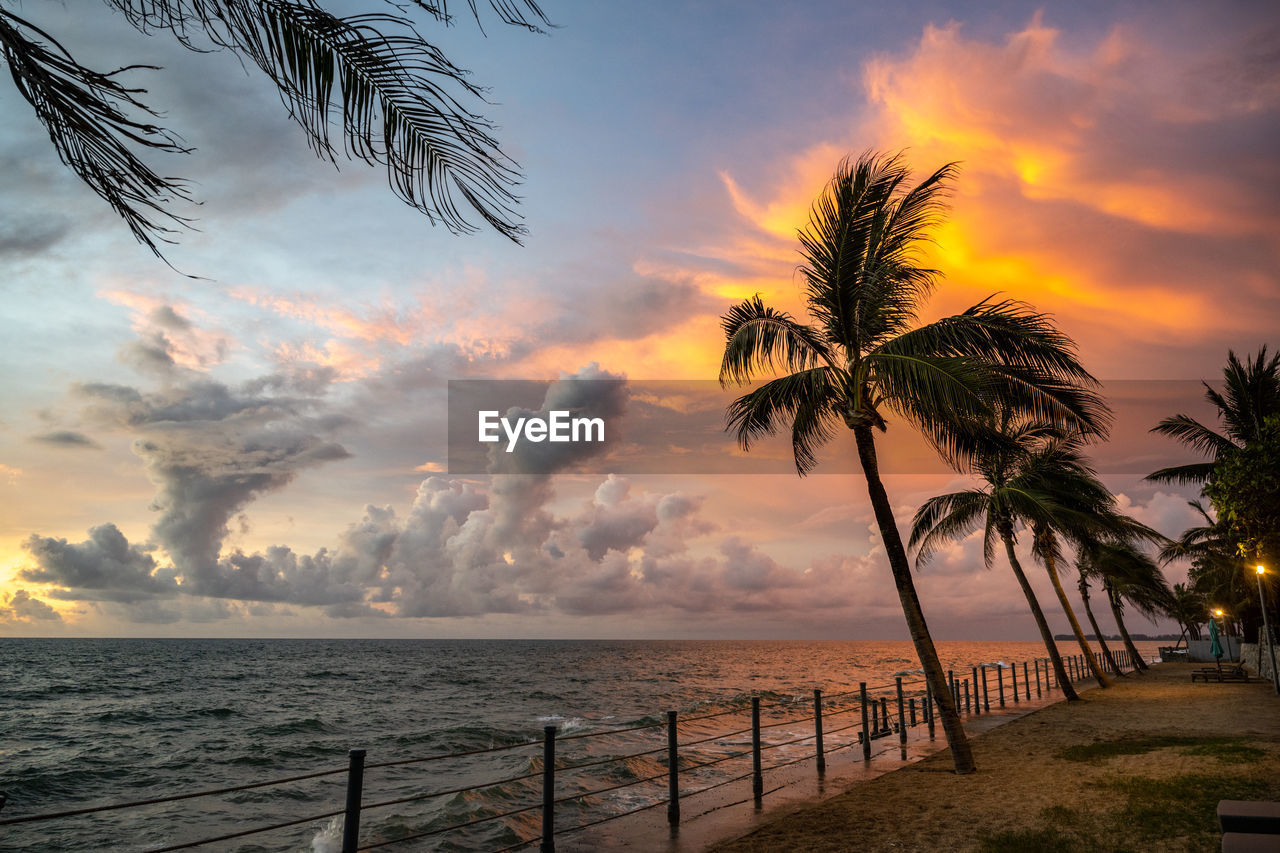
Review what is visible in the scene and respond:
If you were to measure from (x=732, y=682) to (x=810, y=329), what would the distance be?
43927 mm

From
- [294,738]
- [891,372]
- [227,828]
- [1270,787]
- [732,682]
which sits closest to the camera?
[1270,787]

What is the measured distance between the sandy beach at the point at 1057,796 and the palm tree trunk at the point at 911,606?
39 centimetres

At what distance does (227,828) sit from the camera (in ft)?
38.9

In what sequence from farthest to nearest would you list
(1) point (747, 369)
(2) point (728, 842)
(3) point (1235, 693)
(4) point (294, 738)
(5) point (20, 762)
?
(4) point (294, 738)
(5) point (20, 762)
(3) point (1235, 693)
(1) point (747, 369)
(2) point (728, 842)

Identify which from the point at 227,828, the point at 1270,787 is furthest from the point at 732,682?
the point at 1270,787

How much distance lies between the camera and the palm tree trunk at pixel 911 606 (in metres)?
9.05

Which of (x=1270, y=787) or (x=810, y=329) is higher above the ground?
(x=810, y=329)

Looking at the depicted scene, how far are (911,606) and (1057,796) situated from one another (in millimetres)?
2588

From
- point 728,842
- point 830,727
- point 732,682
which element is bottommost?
point 732,682

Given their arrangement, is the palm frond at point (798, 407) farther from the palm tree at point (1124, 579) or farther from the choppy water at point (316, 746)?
the palm tree at point (1124, 579)

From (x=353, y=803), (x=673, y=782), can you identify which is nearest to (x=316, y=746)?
(x=673, y=782)

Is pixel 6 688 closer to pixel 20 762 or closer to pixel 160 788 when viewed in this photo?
pixel 20 762

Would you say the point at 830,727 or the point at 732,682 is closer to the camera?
the point at 830,727

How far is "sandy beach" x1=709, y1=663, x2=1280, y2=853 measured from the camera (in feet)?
19.9
